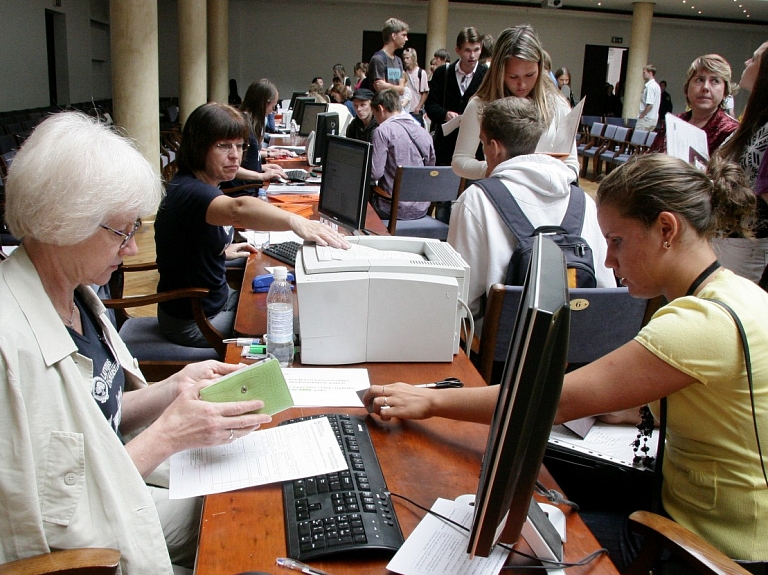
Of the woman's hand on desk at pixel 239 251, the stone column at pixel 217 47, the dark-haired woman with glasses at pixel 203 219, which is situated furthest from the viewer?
the stone column at pixel 217 47

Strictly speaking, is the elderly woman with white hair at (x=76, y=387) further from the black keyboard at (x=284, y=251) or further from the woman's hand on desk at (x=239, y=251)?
the woman's hand on desk at (x=239, y=251)

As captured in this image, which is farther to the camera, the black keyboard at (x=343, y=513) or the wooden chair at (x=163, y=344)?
the wooden chair at (x=163, y=344)

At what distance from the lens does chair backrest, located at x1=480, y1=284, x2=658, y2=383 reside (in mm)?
1871

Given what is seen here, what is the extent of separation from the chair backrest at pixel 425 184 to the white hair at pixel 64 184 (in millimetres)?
2910

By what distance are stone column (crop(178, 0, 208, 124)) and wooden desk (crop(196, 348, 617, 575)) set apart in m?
9.94

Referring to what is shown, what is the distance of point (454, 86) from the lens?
5047 millimetres

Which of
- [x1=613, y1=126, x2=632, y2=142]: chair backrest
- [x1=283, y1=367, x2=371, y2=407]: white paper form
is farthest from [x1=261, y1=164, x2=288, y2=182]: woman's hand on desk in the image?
[x1=613, y1=126, x2=632, y2=142]: chair backrest

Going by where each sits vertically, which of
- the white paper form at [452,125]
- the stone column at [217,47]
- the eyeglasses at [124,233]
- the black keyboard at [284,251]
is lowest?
the black keyboard at [284,251]

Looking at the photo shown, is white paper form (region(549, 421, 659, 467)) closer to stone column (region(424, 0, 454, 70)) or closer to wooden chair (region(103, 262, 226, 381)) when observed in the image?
wooden chair (region(103, 262, 226, 381))

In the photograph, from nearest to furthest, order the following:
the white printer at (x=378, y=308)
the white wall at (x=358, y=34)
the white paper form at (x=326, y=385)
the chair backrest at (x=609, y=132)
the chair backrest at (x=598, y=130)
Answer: the white paper form at (x=326, y=385)
the white printer at (x=378, y=308)
the chair backrest at (x=609, y=132)
the chair backrest at (x=598, y=130)
the white wall at (x=358, y=34)

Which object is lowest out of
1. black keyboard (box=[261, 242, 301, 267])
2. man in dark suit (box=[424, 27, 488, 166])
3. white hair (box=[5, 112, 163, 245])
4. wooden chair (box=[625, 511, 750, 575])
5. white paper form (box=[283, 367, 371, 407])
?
wooden chair (box=[625, 511, 750, 575])

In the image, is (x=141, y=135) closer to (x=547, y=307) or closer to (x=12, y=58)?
(x=12, y=58)

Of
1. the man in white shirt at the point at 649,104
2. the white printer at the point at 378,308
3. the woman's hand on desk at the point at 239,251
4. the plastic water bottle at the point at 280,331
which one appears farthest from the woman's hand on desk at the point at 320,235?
the man in white shirt at the point at 649,104

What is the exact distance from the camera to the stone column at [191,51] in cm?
1036
